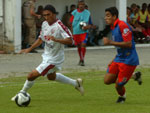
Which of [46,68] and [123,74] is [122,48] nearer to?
[123,74]

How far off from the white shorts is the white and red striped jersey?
78 millimetres

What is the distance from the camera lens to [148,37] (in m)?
27.5

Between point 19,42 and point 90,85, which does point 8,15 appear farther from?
point 90,85

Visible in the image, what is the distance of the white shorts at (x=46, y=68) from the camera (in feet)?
34.6

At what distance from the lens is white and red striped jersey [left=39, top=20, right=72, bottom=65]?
10766mm

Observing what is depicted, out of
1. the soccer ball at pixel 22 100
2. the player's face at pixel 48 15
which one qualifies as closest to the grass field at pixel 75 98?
the soccer ball at pixel 22 100

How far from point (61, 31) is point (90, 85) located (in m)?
3.03

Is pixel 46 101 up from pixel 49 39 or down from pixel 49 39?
down

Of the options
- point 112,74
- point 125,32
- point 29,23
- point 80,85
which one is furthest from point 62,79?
point 29,23

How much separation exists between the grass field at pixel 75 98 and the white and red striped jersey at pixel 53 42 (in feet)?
2.55

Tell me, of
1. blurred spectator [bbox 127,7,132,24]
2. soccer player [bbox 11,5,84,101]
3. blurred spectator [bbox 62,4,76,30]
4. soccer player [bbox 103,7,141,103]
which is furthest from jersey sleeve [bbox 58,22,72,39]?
blurred spectator [bbox 127,7,132,24]

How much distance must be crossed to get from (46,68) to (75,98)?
3.37ft

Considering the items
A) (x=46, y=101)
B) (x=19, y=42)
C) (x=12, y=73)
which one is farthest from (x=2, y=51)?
(x=46, y=101)

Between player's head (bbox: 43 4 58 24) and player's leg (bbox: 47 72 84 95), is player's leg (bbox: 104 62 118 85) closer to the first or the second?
player's leg (bbox: 47 72 84 95)
